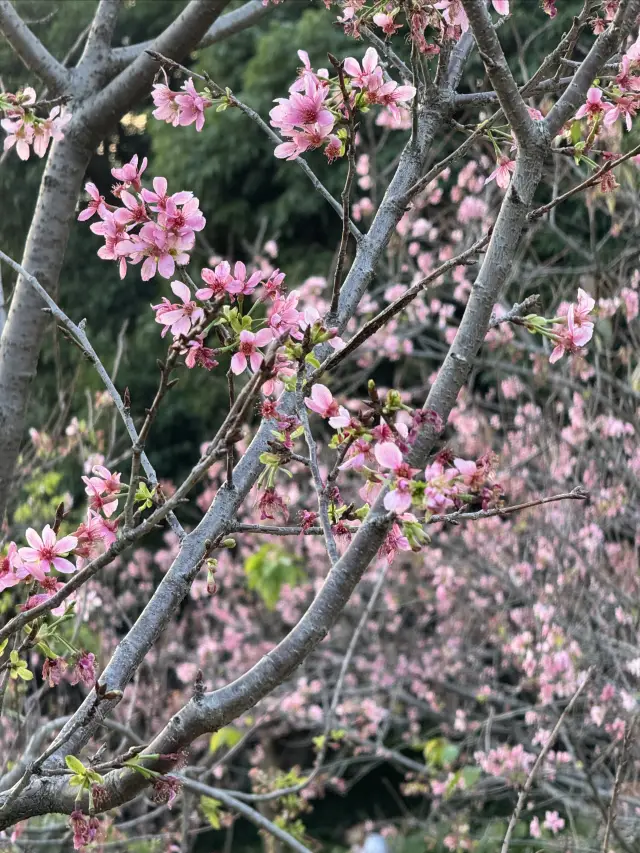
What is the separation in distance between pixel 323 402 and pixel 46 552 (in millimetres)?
432

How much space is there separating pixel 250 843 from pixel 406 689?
115 inches

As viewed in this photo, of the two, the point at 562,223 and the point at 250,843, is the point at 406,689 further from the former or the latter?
the point at 562,223

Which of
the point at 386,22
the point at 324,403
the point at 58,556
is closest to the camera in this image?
the point at 324,403

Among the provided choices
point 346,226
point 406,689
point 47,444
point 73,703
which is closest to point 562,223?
point 406,689

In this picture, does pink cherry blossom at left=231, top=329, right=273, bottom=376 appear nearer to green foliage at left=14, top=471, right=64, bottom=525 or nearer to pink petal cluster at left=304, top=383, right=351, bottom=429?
pink petal cluster at left=304, top=383, right=351, bottom=429

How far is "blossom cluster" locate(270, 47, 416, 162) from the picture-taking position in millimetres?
1232

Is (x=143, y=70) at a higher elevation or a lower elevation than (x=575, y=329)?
higher

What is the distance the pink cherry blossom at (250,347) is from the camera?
3.86 feet

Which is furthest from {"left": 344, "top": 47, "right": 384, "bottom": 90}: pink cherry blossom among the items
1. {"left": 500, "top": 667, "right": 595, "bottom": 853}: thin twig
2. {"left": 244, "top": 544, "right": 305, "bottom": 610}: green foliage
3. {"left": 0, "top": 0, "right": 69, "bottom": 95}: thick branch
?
{"left": 244, "top": 544, "right": 305, "bottom": 610}: green foliage

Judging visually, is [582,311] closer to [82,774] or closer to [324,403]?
[324,403]

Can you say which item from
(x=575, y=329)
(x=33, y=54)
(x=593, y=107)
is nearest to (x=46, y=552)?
(x=575, y=329)

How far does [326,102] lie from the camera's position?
1.30 m

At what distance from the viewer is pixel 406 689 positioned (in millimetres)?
7473

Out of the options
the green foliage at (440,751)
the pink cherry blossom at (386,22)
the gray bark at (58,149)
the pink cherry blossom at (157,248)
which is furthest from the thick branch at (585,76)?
the green foliage at (440,751)
